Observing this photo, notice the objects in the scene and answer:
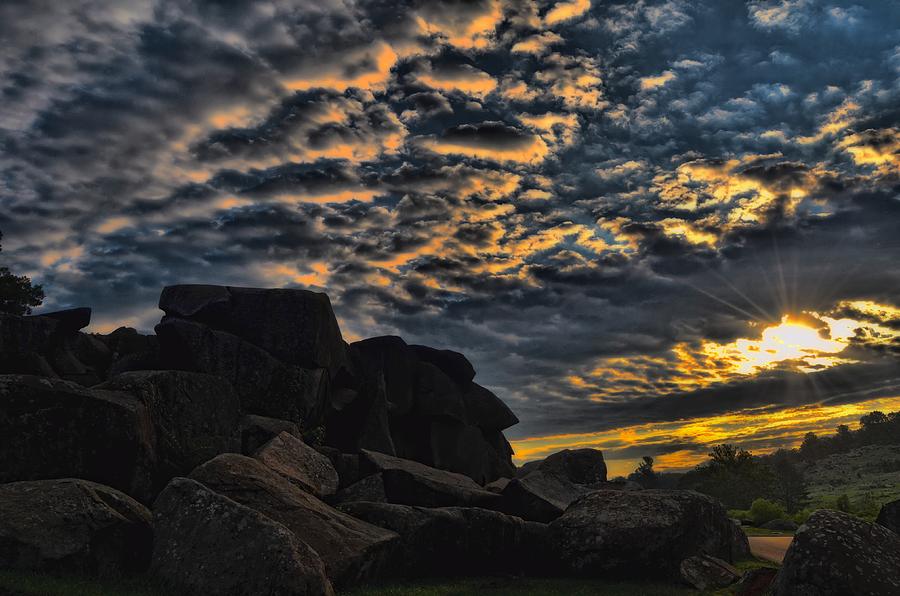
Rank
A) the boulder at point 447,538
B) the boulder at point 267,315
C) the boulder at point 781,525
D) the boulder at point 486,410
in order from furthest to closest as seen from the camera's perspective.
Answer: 1. the boulder at point 486,410
2. the boulder at point 781,525
3. the boulder at point 267,315
4. the boulder at point 447,538

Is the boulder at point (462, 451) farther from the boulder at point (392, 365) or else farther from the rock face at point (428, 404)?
the boulder at point (392, 365)

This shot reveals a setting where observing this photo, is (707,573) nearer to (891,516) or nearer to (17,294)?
(891,516)

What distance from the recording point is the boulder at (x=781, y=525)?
61987mm

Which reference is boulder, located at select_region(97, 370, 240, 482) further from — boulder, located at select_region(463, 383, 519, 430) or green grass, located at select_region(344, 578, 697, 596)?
boulder, located at select_region(463, 383, 519, 430)

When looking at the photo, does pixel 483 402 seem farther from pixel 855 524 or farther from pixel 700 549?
pixel 855 524

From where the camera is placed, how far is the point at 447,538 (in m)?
24.0

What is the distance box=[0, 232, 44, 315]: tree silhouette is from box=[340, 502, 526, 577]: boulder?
67.3 metres

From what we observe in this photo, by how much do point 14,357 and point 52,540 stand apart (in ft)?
104

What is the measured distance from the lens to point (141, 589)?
17.2 metres

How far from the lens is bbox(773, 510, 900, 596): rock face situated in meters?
16.1

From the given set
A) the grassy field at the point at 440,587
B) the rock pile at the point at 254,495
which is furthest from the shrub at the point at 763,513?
the grassy field at the point at 440,587

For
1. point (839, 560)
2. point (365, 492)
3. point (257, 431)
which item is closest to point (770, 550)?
point (365, 492)

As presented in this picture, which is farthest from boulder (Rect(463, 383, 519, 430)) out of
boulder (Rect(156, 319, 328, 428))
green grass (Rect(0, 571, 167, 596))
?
green grass (Rect(0, 571, 167, 596))

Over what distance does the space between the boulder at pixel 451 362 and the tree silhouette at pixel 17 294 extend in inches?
1776
